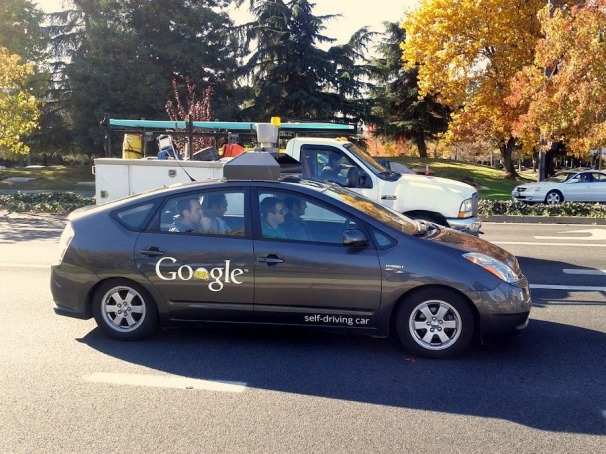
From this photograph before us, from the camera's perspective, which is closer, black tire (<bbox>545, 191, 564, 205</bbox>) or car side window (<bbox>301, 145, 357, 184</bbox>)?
car side window (<bbox>301, 145, 357, 184</bbox>)

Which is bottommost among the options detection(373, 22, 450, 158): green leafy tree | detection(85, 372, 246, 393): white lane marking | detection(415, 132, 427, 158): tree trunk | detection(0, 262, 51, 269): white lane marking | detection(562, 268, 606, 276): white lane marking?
detection(85, 372, 246, 393): white lane marking

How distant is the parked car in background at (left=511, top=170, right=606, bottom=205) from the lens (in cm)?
2105

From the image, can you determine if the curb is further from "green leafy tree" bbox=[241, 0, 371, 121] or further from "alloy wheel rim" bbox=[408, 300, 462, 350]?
"green leafy tree" bbox=[241, 0, 371, 121]

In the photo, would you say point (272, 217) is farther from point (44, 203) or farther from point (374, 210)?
point (44, 203)

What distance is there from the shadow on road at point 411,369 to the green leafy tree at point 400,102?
35388 millimetres

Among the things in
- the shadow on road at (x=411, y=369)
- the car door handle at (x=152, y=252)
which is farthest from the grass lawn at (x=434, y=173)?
the car door handle at (x=152, y=252)

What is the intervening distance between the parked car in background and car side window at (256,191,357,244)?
17.7m

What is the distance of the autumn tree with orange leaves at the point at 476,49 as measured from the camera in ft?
84.7

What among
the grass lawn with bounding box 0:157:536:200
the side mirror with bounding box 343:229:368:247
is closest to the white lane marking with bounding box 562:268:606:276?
the side mirror with bounding box 343:229:368:247

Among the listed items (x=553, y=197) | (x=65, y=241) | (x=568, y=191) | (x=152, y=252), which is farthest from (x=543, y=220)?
(x=65, y=241)

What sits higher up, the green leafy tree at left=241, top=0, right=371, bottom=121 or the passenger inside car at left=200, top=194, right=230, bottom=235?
the green leafy tree at left=241, top=0, right=371, bottom=121

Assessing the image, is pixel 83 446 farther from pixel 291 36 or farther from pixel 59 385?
pixel 291 36

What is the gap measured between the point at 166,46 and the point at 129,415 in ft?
102

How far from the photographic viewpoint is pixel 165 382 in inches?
181
